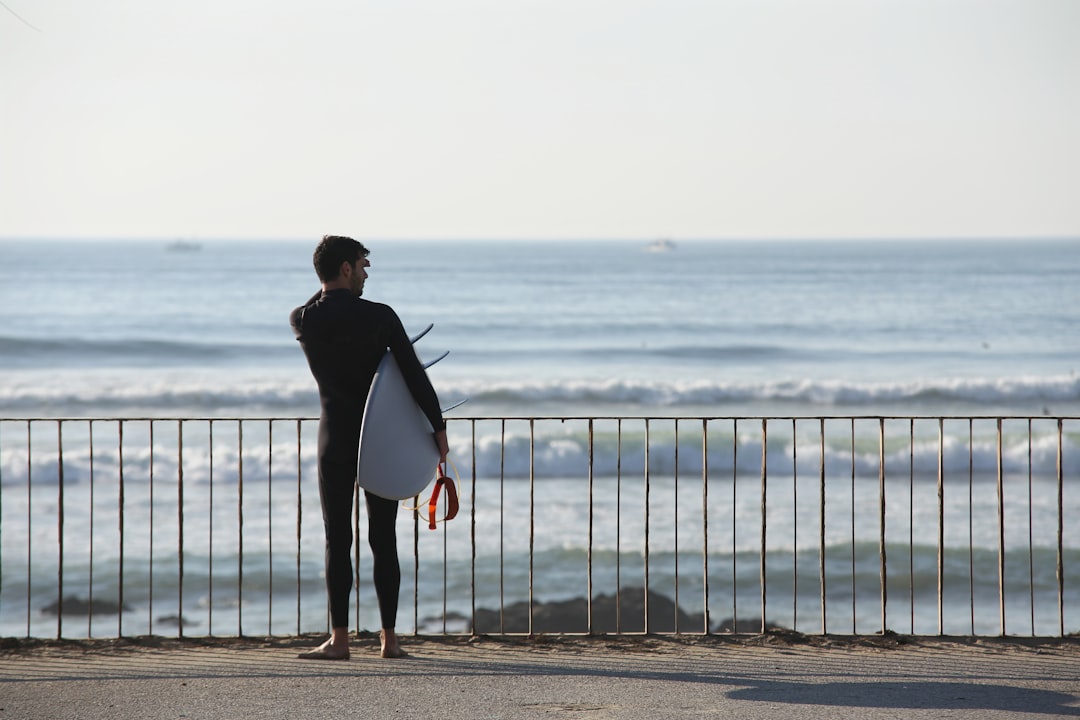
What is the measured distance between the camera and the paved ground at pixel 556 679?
388 cm

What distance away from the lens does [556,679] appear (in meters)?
4.25

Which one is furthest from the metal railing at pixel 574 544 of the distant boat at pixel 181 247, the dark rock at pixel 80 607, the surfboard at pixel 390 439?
the distant boat at pixel 181 247

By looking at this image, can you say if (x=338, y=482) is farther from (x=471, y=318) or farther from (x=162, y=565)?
(x=471, y=318)

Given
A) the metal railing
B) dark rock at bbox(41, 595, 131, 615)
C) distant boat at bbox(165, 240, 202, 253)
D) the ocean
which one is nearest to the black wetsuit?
the ocean

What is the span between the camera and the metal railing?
8133 millimetres

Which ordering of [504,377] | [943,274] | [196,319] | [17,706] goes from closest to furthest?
[17,706]
[504,377]
[196,319]
[943,274]

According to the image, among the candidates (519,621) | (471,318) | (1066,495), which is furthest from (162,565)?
(471,318)

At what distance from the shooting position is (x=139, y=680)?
4.26 metres

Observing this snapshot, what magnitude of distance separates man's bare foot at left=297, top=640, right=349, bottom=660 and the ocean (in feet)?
2.76

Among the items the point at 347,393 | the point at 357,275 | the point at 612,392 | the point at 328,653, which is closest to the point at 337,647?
the point at 328,653

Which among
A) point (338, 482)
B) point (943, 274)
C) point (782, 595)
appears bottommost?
point (782, 595)

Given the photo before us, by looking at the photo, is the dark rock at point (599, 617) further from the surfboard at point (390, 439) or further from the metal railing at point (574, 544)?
the surfboard at point (390, 439)

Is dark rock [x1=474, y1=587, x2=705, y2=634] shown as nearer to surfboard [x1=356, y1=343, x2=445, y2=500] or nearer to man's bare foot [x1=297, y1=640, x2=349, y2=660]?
man's bare foot [x1=297, y1=640, x2=349, y2=660]

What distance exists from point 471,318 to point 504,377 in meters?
13.3
